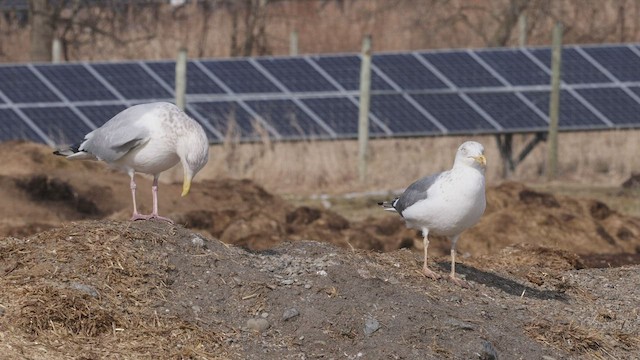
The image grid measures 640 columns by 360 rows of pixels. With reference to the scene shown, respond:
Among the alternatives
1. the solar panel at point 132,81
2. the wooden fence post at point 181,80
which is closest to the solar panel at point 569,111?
the wooden fence post at point 181,80

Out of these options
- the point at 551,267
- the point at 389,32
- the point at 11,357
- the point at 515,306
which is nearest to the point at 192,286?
the point at 11,357

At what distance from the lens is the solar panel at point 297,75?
78.4 ft

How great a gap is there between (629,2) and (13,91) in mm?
16837

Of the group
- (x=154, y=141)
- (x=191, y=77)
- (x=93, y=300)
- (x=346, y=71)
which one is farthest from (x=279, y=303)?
(x=346, y=71)

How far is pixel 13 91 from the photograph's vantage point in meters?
23.2

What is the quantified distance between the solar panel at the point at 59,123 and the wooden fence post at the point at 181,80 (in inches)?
57.8

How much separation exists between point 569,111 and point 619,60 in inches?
86.0

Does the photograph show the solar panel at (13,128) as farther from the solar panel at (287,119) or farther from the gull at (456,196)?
the gull at (456,196)

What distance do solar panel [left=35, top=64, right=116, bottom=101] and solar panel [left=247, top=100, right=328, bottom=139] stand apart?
2.23 meters

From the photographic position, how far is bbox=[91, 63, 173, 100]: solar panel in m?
23.4

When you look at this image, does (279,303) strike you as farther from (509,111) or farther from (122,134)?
(509,111)

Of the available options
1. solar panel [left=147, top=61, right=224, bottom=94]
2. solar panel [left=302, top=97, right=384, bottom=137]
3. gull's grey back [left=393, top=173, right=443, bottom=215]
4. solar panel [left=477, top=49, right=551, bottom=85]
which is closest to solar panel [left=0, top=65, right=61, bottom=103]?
solar panel [left=147, top=61, right=224, bottom=94]

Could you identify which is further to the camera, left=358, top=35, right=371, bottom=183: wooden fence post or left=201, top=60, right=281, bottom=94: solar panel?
left=201, top=60, right=281, bottom=94: solar panel

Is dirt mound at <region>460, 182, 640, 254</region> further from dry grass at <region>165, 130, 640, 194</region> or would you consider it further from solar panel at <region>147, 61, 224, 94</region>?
solar panel at <region>147, 61, 224, 94</region>
